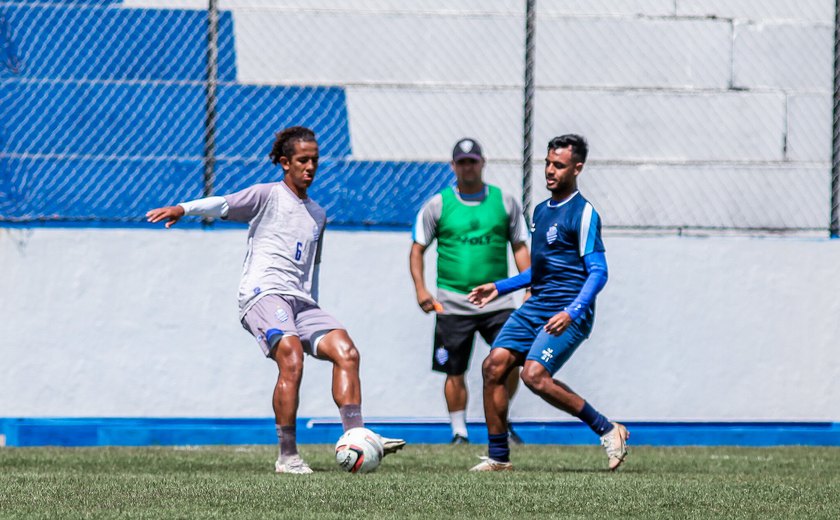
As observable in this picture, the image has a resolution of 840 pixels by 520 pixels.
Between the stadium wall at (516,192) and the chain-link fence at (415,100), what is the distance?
0.02m

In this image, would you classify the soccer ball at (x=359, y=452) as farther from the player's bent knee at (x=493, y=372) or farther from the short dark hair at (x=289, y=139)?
the short dark hair at (x=289, y=139)

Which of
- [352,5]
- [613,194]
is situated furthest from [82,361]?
[613,194]

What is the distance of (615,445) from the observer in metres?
6.97

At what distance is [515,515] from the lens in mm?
4992

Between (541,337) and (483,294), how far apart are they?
1.46 feet

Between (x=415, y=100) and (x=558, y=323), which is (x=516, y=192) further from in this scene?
(x=558, y=323)

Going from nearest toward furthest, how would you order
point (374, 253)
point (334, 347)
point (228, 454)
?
point (334, 347)
point (228, 454)
point (374, 253)

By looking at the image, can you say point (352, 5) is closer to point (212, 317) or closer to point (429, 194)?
point (429, 194)

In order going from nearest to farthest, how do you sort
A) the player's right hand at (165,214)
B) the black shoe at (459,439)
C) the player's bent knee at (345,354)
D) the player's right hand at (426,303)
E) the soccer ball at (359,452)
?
1. the soccer ball at (359,452)
2. the player's right hand at (165,214)
3. the player's bent knee at (345,354)
4. the player's right hand at (426,303)
5. the black shoe at (459,439)

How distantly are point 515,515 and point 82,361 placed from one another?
5287 mm

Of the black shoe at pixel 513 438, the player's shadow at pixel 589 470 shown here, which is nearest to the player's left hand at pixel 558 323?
the player's shadow at pixel 589 470

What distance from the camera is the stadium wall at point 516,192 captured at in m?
9.65

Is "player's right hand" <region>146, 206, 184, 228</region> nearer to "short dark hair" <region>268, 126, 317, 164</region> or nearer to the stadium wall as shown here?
"short dark hair" <region>268, 126, 317, 164</region>

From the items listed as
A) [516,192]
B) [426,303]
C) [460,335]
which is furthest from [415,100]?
[426,303]
